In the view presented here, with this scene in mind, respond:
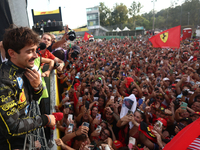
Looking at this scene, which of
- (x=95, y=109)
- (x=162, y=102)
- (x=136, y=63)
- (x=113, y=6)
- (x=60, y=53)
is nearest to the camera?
(x=95, y=109)

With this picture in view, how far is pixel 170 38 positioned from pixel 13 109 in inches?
373

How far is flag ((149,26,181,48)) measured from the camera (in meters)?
8.36

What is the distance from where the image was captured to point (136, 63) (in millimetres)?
9195

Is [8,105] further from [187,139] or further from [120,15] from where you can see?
[120,15]

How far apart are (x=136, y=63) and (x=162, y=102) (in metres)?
5.04

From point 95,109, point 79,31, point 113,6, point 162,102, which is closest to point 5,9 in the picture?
point 95,109

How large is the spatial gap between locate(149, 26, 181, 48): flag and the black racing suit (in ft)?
29.4

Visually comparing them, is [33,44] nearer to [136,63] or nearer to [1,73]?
[1,73]

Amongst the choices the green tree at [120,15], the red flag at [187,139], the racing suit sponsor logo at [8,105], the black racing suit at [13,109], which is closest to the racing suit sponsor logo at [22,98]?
the black racing suit at [13,109]

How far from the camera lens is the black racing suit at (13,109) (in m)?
1.08

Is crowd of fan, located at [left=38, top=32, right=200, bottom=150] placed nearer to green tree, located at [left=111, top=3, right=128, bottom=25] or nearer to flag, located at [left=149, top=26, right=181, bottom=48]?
flag, located at [left=149, top=26, right=181, bottom=48]

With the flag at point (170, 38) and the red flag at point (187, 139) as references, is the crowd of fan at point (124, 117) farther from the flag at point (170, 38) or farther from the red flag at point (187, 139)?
the flag at point (170, 38)

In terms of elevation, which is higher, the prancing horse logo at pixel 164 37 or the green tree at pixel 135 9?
the green tree at pixel 135 9

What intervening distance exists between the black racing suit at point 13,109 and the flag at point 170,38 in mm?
8962
